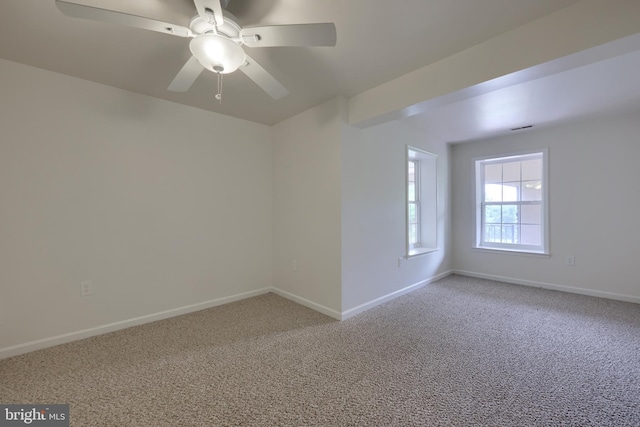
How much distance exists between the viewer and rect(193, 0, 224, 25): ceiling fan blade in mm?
1167

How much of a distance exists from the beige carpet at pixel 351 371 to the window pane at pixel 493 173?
219cm

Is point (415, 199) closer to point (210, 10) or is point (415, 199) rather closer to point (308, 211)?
point (308, 211)

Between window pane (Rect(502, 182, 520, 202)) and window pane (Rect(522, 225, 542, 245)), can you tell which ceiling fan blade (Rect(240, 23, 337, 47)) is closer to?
window pane (Rect(502, 182, 520, 202))

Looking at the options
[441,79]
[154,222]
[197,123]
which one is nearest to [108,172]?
[154,222]

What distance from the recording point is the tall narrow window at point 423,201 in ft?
13.7

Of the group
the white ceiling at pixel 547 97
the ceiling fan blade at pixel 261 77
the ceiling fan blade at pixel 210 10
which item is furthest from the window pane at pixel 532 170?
the ceiling fan blade at pixel 210 10

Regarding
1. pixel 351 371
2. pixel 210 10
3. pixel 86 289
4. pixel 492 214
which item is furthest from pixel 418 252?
pixel 86 289

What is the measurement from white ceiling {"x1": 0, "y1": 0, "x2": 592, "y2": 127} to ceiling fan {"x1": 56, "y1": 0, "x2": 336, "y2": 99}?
22 centimetres

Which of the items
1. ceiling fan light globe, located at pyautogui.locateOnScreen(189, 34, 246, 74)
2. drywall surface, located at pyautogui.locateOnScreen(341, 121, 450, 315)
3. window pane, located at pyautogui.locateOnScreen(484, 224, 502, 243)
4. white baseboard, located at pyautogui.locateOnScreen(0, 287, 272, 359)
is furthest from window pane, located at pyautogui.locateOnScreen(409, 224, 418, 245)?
ceiling fan light globe, located at pyautogui.locateOnScreen(189, 34, 246, 74)

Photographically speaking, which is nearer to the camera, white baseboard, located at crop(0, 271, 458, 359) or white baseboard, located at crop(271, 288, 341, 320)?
white baseboard, located at crop(0, 271, 458, 359)

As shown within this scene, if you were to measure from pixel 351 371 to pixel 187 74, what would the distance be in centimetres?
228

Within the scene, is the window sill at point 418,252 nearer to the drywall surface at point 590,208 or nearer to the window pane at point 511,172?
the drywall surface at point 590,208

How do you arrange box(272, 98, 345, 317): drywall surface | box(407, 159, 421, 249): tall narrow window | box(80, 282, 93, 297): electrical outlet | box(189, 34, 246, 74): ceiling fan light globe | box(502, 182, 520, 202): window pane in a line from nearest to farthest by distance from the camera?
1. box(189, 34, 246, 74): ceiling fan light globe
2. box(80, 282, 93, 297): electrical outlet
3. box(272, 98, 345, 317): drywall surface
4. box(502, 182, 520, 202): window pane
5. box(407, 159, 421, 249): tall narrow window

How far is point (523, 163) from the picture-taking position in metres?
4.05
